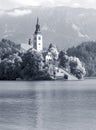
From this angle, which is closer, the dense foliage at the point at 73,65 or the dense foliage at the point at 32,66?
the dense foliage at the point at 32,66

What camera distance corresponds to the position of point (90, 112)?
48.7m

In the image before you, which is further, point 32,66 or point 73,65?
point 73,65

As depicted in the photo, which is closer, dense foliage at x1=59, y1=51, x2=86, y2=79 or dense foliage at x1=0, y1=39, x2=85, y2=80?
dense foliage at x1=0, y1=39, x2=85, y2=80

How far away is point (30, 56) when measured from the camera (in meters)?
160

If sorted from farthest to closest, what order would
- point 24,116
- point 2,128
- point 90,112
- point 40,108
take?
point 40,108, point 90,112, point 24,116, point 2,128

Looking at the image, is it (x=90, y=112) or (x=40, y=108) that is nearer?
(x=90, y=112)

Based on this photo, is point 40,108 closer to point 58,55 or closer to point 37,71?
point 37,71

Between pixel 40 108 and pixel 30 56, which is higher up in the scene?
pixel 30 56

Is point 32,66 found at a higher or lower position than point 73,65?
lower

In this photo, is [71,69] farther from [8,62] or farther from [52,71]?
[8,62]

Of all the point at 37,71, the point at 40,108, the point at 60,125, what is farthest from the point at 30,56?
the point at 60,125

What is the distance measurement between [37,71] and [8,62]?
12454 mm

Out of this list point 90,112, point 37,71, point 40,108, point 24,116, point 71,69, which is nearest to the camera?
point 24,116

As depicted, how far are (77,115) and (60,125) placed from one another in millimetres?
6968
